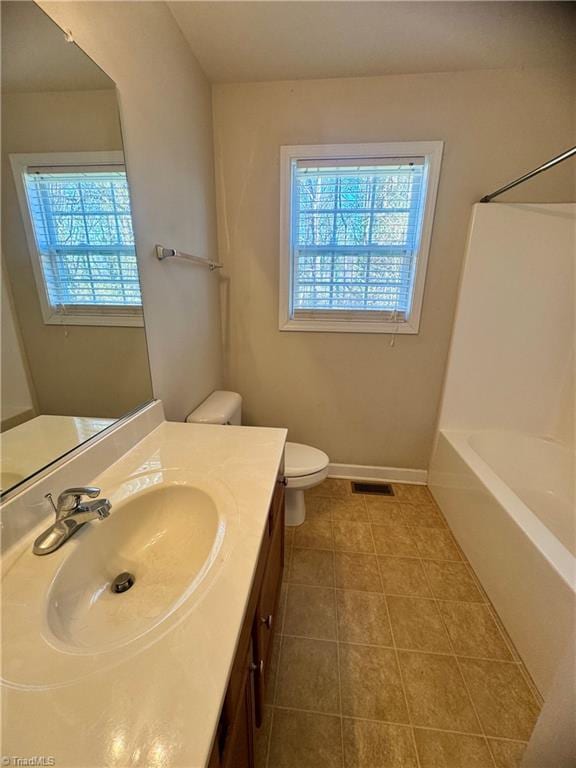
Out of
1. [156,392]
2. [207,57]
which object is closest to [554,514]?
[156,392]

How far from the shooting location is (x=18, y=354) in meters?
0.71

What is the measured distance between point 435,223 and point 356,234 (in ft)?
1.49

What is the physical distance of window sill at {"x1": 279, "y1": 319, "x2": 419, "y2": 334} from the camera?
1.95 meters

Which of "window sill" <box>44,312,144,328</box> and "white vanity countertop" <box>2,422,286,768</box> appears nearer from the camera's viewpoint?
"white vanity countertop" <box>2,422,286,768</box>

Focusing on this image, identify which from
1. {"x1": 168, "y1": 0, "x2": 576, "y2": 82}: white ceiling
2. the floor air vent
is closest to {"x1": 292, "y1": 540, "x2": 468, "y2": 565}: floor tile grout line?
the floor air vent

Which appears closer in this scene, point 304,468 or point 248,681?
point 248,681

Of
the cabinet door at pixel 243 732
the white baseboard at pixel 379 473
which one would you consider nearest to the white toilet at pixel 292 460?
the white baseboard at pixel 379 473

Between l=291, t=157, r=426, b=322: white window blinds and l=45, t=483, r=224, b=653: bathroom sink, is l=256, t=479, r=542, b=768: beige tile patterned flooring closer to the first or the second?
l=45, t=483, r=224, b=653: bathroom sink

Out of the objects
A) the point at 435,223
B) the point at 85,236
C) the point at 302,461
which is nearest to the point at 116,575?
the point at 85,236

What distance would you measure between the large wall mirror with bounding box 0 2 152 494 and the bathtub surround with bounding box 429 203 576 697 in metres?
1.73

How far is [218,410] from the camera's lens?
5.63ft

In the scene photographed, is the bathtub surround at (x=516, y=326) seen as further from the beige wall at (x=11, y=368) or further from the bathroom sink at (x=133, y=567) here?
the beige wall at (x=11, y=368)

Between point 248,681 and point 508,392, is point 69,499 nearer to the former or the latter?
point 248,681

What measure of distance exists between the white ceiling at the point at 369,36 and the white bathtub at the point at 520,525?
1993 millimetres
